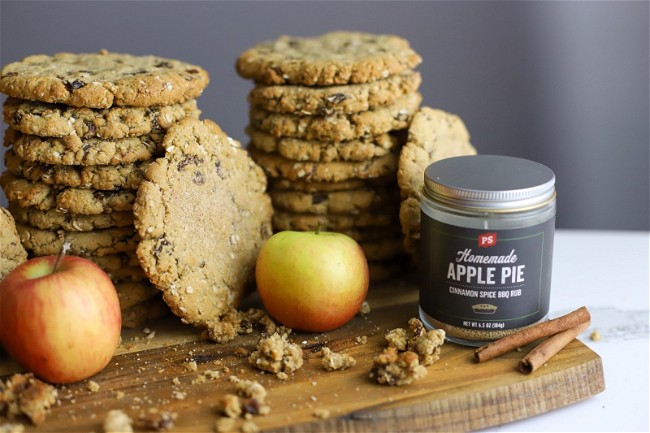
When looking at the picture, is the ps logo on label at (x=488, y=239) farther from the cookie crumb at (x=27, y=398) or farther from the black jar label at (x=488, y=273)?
the cookie crumb at (x=27, y=398)

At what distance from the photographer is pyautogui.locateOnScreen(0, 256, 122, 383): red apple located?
1539mm

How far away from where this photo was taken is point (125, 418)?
4.83ft

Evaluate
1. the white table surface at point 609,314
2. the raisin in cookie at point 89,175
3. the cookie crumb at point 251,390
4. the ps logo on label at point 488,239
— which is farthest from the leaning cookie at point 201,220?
the white table surface at point 609,314

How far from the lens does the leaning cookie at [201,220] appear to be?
173 cm

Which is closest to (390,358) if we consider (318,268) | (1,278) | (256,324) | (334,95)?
(318,268)

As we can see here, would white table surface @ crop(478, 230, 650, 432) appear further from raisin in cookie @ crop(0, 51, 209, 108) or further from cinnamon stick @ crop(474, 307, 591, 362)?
raisin in cookie @ crop(0, 51, 209, 108)

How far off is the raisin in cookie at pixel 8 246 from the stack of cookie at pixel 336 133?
0.60 metres

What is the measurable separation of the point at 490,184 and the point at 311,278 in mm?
424

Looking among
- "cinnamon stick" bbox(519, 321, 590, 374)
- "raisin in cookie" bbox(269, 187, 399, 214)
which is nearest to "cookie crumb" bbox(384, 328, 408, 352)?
"cinnamon stick" bbox(519, 321, 590, 374)

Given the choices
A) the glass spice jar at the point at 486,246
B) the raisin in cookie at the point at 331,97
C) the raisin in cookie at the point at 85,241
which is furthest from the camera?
the raisin in cookie at the point at 331,97

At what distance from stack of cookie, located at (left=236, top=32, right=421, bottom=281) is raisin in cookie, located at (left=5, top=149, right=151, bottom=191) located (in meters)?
0.36

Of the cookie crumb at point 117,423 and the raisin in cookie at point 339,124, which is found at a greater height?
the raisin in cookie at point 339,124

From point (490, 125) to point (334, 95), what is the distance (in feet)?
4.66

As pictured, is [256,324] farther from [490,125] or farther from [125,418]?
[490,125]
